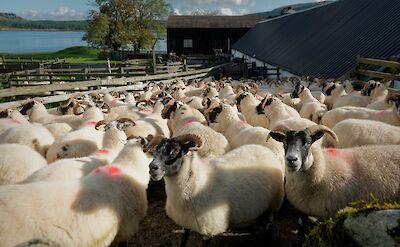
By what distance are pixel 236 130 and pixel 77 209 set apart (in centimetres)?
390

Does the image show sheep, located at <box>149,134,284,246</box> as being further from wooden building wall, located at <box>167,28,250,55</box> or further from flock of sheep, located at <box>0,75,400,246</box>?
wooden building wall, located at <box>167,28,250,55</box>

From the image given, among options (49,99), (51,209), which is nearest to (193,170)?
(51,209)

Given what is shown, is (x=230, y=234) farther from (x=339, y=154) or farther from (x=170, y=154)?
(x=339, y=154)

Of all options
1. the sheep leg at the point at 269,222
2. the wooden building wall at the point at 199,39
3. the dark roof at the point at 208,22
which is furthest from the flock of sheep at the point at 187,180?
the dark roof at the point at 208,22

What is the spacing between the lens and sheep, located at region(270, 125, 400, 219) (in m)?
4.00

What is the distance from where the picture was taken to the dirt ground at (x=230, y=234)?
476 cm

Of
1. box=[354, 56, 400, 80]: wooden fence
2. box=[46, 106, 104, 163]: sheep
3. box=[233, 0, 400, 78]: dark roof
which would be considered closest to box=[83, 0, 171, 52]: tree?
box=[233, 0, 400, 78]: dark roof

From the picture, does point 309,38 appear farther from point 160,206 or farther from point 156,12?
point 156,12

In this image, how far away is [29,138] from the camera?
5.99m

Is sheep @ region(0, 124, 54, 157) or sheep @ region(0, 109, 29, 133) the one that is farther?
sheep @ region(0, 109, 29, 133)

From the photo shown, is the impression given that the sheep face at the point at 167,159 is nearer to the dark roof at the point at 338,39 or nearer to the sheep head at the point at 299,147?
the sheep head at the point at 299,147

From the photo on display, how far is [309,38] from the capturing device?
2447 cm

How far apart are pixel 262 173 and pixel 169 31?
51.7 metres

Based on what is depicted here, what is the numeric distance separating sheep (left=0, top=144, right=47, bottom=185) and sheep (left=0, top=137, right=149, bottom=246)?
3.97 ft
